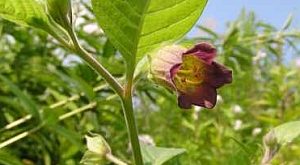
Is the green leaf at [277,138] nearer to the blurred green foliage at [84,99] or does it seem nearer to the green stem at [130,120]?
the blurred green foliage at [84,99]

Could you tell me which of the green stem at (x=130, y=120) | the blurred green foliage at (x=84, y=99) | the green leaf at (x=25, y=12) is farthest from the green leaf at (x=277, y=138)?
the green leaf at (x=25, y=12)

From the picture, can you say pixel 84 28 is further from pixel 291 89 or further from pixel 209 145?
pixel 291 89

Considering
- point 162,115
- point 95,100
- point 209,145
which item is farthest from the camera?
point 162,115

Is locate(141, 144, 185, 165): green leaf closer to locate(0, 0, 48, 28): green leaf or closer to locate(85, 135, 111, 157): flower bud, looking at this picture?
locate(85, 135, 111, 157): flower bud

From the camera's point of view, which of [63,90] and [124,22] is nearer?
[124,22]

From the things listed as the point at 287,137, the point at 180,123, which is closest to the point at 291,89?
the point at 180,123

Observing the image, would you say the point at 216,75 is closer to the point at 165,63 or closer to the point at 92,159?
the point at 165,63
